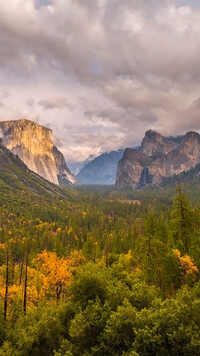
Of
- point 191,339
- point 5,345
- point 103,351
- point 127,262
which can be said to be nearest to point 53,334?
point 5,345

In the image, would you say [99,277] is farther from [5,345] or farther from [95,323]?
[5,345]

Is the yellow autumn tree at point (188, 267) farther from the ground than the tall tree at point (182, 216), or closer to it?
closer to it

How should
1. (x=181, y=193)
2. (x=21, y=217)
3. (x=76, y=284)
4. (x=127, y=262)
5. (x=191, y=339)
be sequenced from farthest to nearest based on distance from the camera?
(x=21, y=217) → (x=127, y=262) → (x=181, y=193) → (x=76, y=284) → (x=191, y=339)

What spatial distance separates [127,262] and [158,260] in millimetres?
27784

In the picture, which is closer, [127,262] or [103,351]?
[103,351]

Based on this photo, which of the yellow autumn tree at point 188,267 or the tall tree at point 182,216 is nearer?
the yellow autumn tree at point 188,267

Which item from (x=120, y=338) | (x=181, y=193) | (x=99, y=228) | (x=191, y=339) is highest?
(x=181, y=193)

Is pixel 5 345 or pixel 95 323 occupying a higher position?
pixel 95 323

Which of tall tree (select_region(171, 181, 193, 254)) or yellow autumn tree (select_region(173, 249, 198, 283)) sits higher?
tall tree (select_region(171, 181, 193, 254))

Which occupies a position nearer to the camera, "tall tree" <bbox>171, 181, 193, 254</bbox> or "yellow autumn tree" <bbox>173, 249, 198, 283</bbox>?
"yellow autumn tree" <bbox>173, 249, 198, 283</bbox>

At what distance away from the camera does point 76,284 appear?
30.9m

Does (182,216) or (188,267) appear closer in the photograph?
(188,267)

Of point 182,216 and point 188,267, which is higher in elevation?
point 182,216

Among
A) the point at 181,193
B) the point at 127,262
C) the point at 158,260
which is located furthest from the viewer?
the point at 127,262
